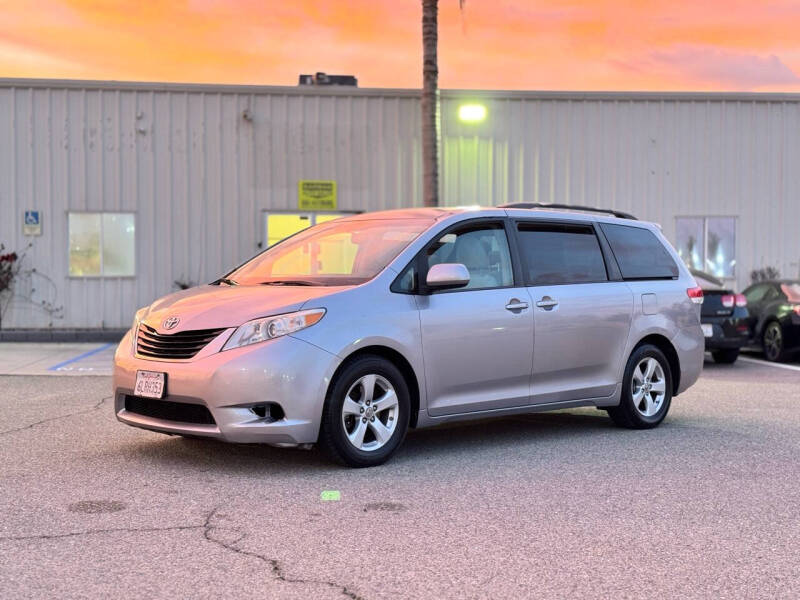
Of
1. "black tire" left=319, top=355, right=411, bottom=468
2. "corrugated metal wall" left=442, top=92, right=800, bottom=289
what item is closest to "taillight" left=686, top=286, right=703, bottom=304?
"black tire" left=319, top=355, right=411, bottom=468

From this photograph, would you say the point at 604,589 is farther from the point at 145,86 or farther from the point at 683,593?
the point at 145,86

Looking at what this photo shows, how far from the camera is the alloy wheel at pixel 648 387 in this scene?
27.3ft

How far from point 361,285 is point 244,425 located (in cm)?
121

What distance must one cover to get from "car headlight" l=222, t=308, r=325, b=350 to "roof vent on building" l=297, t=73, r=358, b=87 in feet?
50.9

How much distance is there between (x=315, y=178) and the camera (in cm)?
2058

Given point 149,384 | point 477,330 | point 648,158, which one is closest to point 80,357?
point 149,384

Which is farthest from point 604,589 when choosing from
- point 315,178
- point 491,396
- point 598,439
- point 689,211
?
point 689,211

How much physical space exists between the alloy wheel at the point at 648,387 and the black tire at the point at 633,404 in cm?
2

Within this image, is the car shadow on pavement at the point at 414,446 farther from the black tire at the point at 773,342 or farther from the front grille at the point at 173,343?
the black tire at the point at 773,342

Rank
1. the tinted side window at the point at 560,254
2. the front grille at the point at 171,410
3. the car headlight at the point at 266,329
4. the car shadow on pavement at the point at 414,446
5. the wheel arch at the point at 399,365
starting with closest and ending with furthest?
the car headlight at the point at 266,329
the front grille at the point at 171,410
the wheel arch at the point at 399,365
the car shadow on pavement at the point at 414,446
the tinted side window at the point at 560,254

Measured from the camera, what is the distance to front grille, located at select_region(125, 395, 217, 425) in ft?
20.5

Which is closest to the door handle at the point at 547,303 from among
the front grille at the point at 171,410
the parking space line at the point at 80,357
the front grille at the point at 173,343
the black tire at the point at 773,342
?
the front grille at the point at 173,343

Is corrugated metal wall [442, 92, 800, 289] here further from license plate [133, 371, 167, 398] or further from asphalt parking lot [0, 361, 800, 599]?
license plate [133, 371, 167, 398]

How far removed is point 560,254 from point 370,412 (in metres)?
2.30
